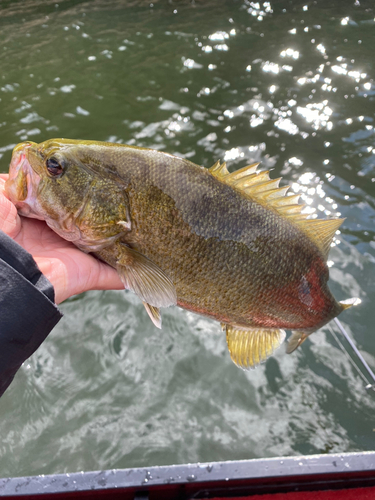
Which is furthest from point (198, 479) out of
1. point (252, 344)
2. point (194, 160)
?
point (194, 160)

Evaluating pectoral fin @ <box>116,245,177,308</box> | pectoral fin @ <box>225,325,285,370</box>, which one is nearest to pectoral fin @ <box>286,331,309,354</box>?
pectoral fin @ <box>225,325,285,370</box>

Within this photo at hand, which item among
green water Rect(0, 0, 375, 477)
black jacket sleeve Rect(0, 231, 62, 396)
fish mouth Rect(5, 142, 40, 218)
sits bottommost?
green water Rect(0, 0, 375, 477)

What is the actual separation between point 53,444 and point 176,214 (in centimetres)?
315

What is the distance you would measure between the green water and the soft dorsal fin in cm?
264

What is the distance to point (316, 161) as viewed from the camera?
7492 mm

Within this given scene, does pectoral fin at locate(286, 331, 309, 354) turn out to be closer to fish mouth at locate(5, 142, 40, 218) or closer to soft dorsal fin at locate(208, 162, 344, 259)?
soft dorsal fin at locate(208, 162, 344, 259)

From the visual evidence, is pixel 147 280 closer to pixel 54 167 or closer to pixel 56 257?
pixel 56 257

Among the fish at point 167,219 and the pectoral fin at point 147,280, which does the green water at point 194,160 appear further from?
the pectoral fin at point 147,280

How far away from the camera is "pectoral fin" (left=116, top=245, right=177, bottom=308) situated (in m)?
2.43

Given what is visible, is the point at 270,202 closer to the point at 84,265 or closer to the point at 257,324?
the point at 257,324

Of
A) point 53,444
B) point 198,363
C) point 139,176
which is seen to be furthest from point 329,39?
point 53,444

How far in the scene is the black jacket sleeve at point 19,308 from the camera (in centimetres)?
190

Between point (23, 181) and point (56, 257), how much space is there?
52cm

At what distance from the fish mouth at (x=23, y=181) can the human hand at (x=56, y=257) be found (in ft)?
0.22
